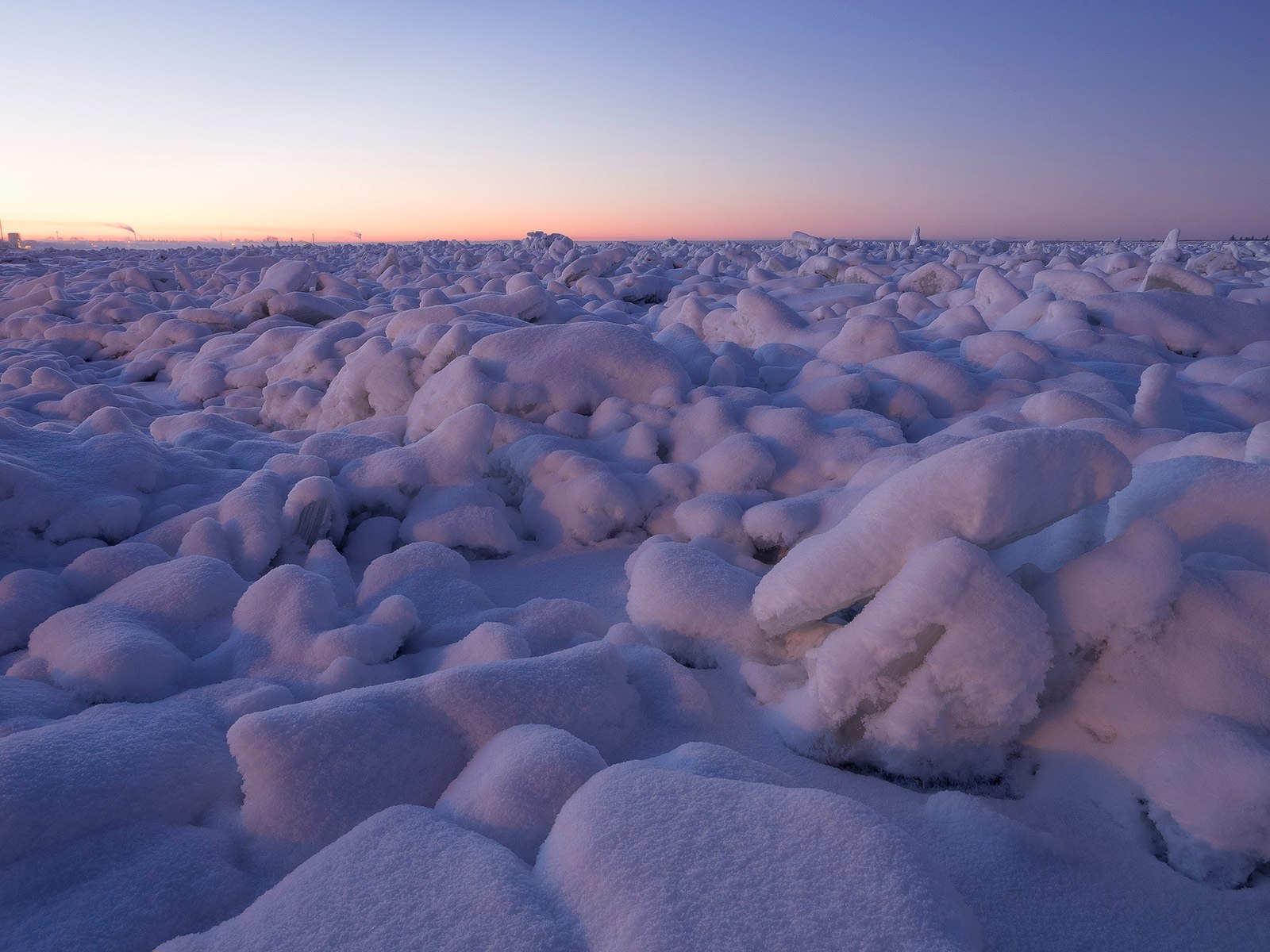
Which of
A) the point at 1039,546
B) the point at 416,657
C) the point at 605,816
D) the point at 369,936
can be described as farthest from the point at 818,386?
the point at 369,936

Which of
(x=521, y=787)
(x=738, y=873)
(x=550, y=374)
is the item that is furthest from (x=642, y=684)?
(x=550, y=374)

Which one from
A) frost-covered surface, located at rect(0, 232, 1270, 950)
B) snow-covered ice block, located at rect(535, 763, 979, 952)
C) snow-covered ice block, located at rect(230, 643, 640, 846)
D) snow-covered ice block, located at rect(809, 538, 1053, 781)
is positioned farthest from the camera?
snow-covered ice block, located at rect(809, 538, 1053, 781)

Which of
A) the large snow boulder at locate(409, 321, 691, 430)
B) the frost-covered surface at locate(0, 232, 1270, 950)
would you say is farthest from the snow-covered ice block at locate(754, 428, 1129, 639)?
the large snow boulder at locate(409, 321, 691, 430)

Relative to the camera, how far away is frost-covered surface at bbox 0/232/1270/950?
90 centimetres

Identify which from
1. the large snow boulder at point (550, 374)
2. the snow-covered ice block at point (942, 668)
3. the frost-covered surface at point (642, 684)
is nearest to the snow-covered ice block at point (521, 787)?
the frost-covered surface at point (642, 684)

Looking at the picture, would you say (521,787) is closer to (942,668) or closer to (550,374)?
(942,668)

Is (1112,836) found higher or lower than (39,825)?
lower

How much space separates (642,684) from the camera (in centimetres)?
149

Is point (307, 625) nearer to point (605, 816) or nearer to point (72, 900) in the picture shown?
point (72, 900)

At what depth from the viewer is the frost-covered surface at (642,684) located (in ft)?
2.94

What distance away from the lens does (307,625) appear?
1.64 m

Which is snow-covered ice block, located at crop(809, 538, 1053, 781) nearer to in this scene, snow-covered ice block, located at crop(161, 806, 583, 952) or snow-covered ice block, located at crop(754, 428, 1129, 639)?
snow-covered ice block, located at crop(754, 428, 1129, 639)

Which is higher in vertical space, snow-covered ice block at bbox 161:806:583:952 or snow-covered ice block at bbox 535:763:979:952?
snow-covered ice block at bbox 535:763:979:952

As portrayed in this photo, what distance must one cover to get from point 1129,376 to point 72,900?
4.23m
